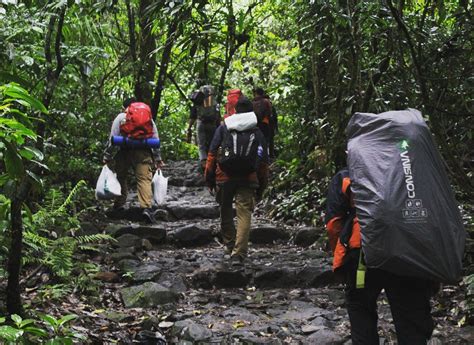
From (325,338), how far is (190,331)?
1.17 meters

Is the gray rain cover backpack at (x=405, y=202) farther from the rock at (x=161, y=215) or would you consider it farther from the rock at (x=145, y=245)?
the rock at (x=161, y=215)

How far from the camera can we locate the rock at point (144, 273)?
265 inches

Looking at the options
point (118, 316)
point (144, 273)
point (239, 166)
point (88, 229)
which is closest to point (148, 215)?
point (88, 229)

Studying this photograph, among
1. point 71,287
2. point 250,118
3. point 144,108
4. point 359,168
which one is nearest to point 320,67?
point 144,108

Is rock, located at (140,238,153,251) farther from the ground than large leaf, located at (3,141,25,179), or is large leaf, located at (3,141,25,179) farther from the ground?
large leaf, located at (3,141,25,179)

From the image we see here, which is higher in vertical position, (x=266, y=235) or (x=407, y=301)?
(x=407, y=301)

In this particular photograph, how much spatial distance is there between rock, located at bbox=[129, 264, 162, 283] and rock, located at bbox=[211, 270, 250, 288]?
68 cm

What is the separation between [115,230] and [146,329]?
3601mm

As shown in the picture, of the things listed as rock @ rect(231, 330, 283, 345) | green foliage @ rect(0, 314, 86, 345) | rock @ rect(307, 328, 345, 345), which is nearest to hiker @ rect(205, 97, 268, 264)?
rock @ rect(231, 330, 283, 345)

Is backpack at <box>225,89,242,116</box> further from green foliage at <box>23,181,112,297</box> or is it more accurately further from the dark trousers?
the dark trousers

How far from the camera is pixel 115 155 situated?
31.8ft

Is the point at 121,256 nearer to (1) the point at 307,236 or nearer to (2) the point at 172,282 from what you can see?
(2) the point at 172,282

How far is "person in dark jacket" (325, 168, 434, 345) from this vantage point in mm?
3555

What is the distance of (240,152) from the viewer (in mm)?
7133
